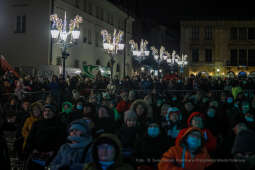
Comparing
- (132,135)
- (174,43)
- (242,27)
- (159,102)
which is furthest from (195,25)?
(132,135)

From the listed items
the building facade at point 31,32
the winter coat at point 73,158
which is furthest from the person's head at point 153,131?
the building facade at point 31,32

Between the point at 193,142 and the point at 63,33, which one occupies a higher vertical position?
the point at 63,33

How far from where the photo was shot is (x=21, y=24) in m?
33.0

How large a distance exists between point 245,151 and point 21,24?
31.2 metres

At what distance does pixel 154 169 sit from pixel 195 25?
56.6 meters

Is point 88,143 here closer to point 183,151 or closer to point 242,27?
point 183,151

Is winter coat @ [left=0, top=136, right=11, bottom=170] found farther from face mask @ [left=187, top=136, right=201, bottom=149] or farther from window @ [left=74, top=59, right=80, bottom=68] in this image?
window @ [left=74, top=59, right=80, bottom=68]

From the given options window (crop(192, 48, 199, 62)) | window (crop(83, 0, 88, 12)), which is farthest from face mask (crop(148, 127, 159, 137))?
window (crop(192, 48, 199, 62))

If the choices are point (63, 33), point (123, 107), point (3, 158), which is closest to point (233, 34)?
point (63, 33)

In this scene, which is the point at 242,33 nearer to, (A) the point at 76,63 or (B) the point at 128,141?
(A) the point at 76,63

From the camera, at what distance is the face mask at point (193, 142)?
15.9 feet

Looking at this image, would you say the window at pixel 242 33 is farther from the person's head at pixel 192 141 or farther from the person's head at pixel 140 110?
the person's head at pixel 192 141

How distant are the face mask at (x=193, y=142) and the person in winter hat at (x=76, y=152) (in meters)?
1.38

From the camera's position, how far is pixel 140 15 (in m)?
66.4
